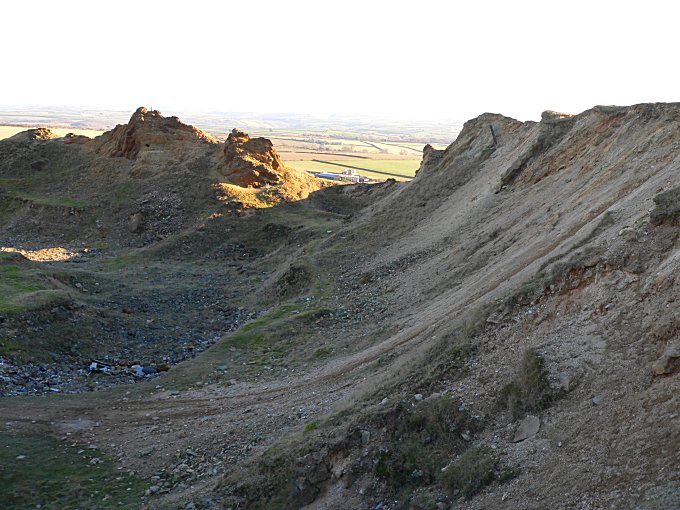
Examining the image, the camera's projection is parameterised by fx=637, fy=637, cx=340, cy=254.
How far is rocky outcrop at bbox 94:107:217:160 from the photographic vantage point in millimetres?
56312

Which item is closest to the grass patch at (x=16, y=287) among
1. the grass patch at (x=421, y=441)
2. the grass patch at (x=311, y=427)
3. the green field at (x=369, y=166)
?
the grass patch at (x=311, y=427)

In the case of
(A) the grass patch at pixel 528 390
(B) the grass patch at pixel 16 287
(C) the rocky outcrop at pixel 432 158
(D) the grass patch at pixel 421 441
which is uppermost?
(C) the rocky outcrop at pixel 432 158

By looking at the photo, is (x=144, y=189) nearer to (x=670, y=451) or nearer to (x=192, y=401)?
(x=192, y=401)

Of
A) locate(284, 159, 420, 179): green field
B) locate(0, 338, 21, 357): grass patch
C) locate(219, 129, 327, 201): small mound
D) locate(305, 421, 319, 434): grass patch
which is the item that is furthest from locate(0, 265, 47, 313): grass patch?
locate(284, 159, 420, 179): green field

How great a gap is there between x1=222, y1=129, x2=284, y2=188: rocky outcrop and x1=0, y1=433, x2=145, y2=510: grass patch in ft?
118

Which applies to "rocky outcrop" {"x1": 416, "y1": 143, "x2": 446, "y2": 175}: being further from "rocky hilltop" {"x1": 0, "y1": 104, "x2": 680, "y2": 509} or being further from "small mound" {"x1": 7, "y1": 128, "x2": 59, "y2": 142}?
"small mound" {"x1": 7, "y1": 128, "x2": 59, "y2": 142}

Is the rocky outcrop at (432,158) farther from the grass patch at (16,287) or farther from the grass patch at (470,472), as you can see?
the grass patch at (470,472)

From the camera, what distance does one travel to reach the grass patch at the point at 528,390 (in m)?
11.7

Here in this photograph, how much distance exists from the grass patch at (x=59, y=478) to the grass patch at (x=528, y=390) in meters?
8.78

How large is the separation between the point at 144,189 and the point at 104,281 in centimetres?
1875

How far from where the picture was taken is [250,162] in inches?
2061

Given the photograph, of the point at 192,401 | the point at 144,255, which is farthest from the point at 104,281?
the point at 192,401

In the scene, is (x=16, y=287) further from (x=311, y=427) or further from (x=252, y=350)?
(x=311, y=427)

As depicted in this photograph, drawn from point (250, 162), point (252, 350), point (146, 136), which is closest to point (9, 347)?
point (252, 350)
